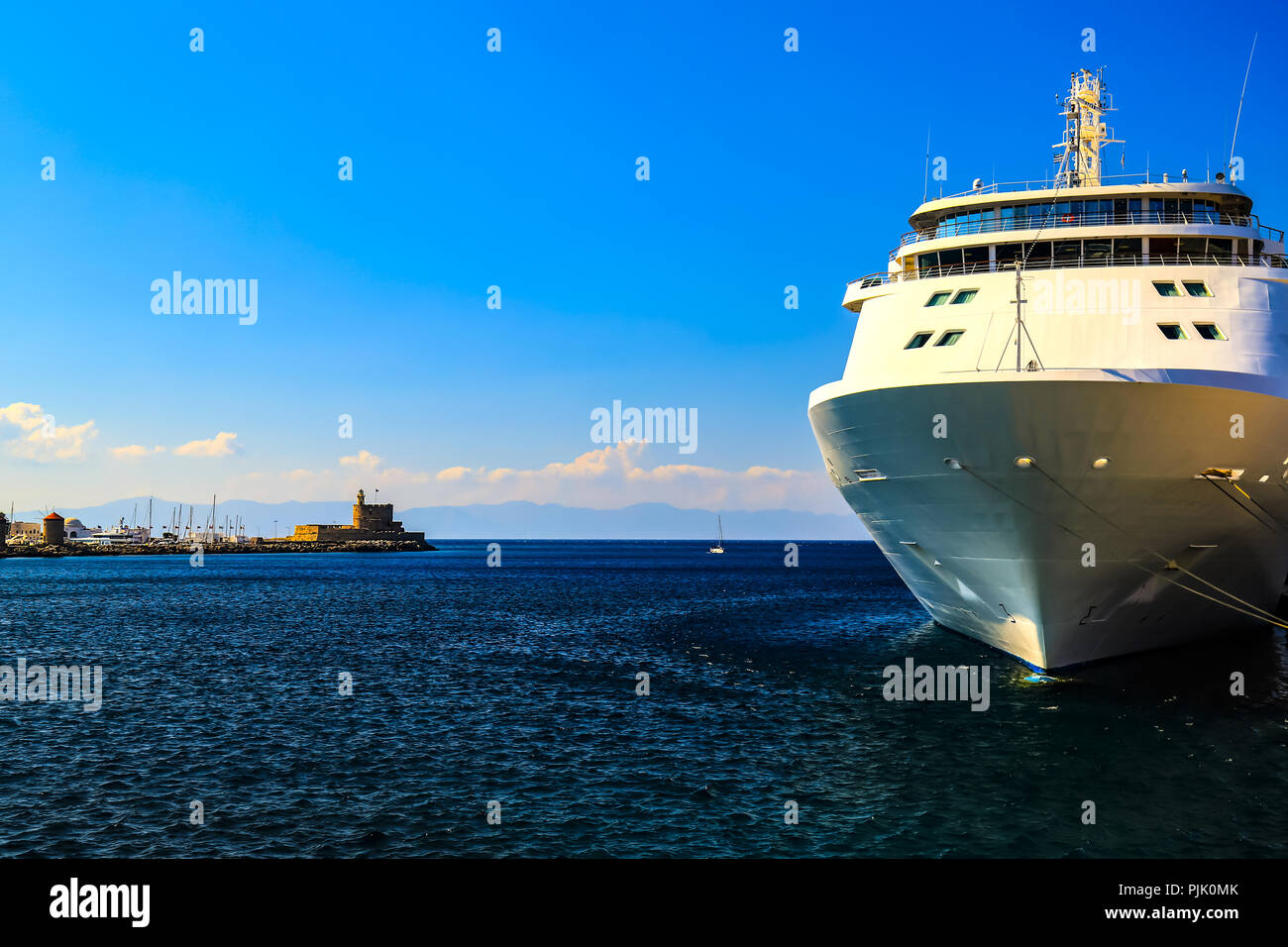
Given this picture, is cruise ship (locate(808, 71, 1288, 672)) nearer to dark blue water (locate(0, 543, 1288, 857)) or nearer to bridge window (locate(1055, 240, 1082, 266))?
bridge window (locate(1055, 240, 1082, 266))

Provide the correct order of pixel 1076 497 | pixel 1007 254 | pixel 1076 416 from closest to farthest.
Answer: pixel 1076 416 < pixel 1076 497 < pixel 1007 254

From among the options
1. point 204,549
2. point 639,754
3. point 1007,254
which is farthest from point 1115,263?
point 204,549

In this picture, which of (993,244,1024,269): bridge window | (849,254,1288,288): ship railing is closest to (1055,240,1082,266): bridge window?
(849,254,1288,288): ship railing

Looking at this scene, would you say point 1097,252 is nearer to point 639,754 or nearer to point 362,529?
point 639,754

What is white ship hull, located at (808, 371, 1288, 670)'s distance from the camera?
17734 millimetres

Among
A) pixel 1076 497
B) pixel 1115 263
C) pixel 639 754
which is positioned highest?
pixel 1115 263

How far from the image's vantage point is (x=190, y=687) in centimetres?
A: 2672

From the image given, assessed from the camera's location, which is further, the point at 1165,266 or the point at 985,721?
the point at 1165,266

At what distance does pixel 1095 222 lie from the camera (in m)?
25.8

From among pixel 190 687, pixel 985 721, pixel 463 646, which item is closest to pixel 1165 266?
pixel 985 721

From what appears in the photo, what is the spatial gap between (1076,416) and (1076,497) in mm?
2088
